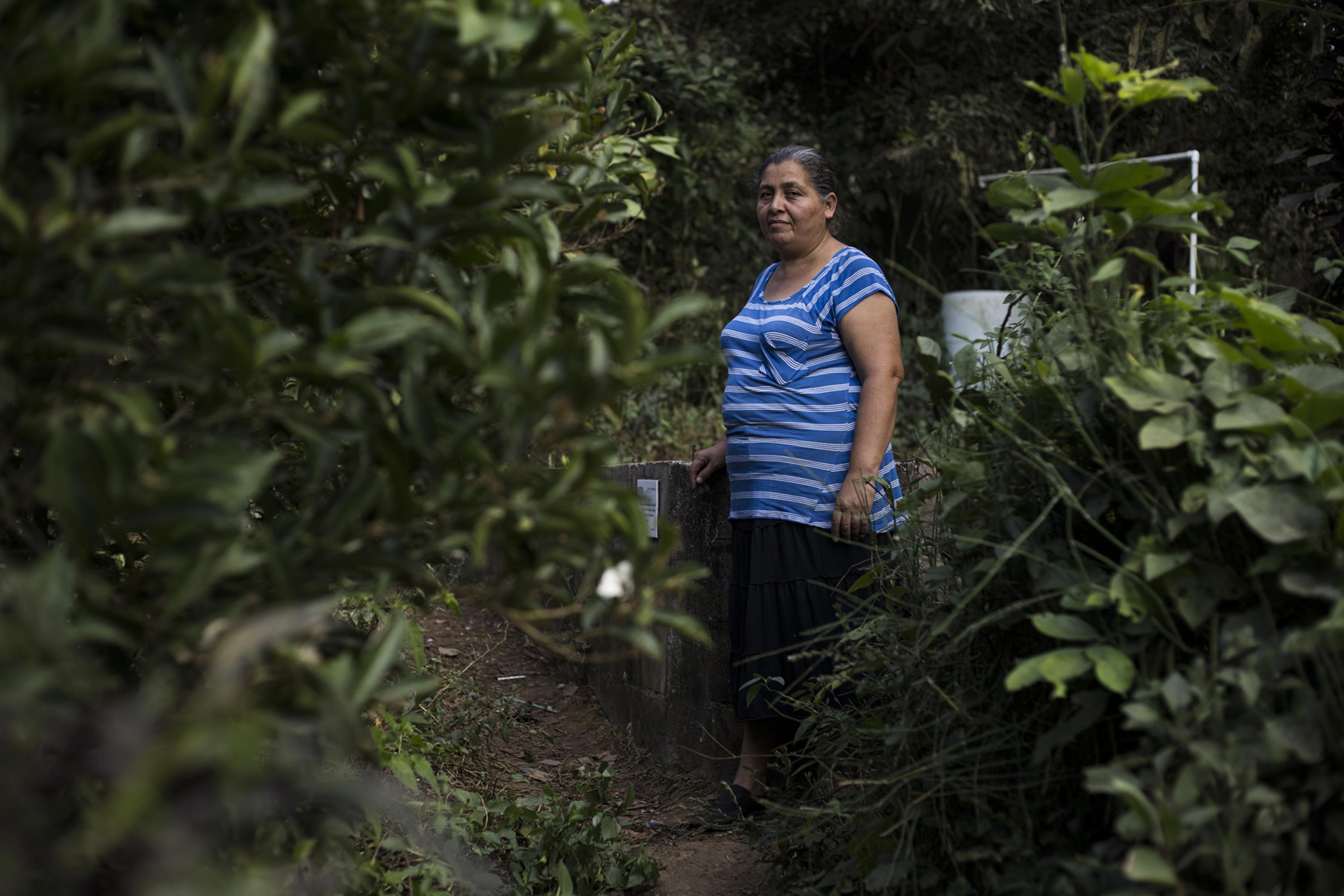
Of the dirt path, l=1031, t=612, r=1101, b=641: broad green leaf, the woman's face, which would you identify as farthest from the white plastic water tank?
l=1031, t=612, r=1101, b=641: broad green leaf

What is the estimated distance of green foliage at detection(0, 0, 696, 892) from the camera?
3.57 feet

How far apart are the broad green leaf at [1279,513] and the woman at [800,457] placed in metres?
1.52

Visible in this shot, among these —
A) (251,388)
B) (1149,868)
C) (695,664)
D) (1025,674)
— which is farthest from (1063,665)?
(695,664)

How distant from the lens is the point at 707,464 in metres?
3.70

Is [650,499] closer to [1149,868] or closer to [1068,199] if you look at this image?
[1068,199]

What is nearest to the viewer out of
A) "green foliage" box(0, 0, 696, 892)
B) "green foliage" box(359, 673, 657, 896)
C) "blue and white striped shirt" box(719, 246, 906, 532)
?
"green foliage" box(0, 0, 696, 892)

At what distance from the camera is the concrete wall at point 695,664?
3773 millimetres

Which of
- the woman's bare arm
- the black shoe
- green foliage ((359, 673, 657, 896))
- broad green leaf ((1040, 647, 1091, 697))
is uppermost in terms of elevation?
broad green leaf ((1040, 647, 1091, 697))

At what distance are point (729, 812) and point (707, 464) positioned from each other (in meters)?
1.10

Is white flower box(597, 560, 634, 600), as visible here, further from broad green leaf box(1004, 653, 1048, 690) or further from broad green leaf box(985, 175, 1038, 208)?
broad green leaf box(985, 175, 1038, 208)

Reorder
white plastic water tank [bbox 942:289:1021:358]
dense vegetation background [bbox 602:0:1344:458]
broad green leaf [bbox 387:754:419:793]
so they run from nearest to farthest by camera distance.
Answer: broad green leaf [bbox 387:754:419:793], dense vegetation background [bbox 602:0:1344:458], white plastic water tank [bbox 942:289:1021:358]

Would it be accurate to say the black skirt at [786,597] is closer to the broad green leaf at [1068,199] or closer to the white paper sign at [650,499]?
the white paper sign at [650,499]

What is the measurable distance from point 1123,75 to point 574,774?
2.66 metres

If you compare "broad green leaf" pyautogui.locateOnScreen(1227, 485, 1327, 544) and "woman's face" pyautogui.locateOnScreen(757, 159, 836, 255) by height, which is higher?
"broad green leaf" pyautogui.locateOnScreen(1227, 485, 1327, 544)
